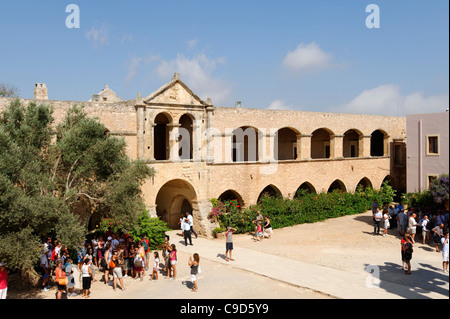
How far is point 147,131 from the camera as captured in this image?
18.2 m

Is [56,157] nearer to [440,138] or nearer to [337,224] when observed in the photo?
[337,224]

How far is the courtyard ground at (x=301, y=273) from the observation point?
1113 cm

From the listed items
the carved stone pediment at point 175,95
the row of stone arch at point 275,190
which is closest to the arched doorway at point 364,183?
the row of stone arch at point 275,190

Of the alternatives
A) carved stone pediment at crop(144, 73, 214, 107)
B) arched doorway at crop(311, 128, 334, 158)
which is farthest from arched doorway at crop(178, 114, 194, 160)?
arched doorway at crop(311, 128, 334, 158)

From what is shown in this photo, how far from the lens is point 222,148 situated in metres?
20.7

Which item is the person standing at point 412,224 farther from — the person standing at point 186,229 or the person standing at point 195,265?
the person standing at point 195,265

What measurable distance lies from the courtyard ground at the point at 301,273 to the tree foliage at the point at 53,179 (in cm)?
198

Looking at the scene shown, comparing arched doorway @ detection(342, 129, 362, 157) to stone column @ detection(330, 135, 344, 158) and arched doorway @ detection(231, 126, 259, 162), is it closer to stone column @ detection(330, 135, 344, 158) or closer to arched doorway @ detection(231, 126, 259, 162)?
stone column @ detection(330, 135, 344, 158)

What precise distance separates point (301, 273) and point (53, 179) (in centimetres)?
849

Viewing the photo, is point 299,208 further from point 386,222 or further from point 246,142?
point 246,142

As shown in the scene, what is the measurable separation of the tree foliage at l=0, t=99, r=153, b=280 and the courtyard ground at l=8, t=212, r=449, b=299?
6.49 ft

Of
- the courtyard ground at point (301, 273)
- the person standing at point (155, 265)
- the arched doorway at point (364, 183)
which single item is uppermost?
the arched doorway at point (364, 183)

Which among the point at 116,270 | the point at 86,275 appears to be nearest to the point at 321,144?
the point at 116,270
